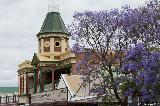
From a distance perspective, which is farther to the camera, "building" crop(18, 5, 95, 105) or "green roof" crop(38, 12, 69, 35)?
"green roof" crop(38, 12, 69, 35)

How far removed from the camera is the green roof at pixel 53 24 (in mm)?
51031

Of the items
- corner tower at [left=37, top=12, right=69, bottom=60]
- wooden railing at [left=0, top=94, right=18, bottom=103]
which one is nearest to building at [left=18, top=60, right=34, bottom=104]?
wooden railing at [left=0, top=94, right=18, bottom=103]

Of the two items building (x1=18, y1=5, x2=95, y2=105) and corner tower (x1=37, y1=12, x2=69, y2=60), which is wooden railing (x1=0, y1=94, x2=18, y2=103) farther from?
corner tower (x1=37, y1=12, x2=69, y2=60)

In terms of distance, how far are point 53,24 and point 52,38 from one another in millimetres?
1487

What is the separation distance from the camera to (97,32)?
26500 mm

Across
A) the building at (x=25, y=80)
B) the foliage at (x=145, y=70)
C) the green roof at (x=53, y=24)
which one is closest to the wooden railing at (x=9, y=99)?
the building at (x=25, y=80)

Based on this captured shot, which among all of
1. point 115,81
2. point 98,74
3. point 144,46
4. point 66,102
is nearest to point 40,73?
point 66,102

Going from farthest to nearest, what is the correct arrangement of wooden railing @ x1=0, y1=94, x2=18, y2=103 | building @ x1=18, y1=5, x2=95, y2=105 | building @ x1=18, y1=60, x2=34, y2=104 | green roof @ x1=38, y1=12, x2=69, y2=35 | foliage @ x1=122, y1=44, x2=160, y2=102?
wooden railing @ x1=0, y1=94, x2=18, y2=103
building @ x1=18, y1=60, x2=34, y2=104
green roof @ x1=38, y1=12, x2=69, y2=35
building @ x1=18, y1=5, x2=95, y2=105
foliage @ x1=122, y1=44, x2=160, y2=102

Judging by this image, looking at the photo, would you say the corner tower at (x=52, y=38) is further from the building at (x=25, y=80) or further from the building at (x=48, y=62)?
the building at (x=25, y=80)

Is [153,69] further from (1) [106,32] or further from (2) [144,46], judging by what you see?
(1) [106,32]

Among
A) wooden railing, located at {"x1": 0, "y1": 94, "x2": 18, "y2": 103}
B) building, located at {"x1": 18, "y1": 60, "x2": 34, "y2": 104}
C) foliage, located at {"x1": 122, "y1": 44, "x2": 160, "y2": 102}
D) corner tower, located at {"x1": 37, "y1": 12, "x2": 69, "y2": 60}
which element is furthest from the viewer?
wooden railing, located at {"x1": 0, "y1": 94, "x2": 18, "y2": 103}

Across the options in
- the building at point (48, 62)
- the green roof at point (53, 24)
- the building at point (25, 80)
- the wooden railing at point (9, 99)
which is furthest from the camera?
the wooden railing at point (9, 99)

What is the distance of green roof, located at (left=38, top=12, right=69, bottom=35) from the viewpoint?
167ft

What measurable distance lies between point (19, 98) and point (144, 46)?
3667 cm
